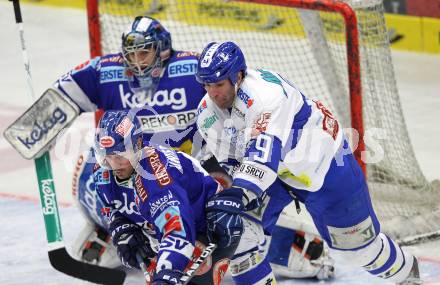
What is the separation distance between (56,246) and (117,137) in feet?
5.36

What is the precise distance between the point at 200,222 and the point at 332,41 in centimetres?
276

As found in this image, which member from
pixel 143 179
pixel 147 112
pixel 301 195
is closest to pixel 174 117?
pixel 147 112

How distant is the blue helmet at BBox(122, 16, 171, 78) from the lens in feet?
19.3

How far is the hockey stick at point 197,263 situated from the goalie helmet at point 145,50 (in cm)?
163

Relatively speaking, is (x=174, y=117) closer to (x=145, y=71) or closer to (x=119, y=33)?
(x=145, y=71)

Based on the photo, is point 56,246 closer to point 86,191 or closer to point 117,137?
point 86,191

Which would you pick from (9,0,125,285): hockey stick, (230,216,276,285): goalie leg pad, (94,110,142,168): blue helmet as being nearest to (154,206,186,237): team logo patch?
(94,110,142,168): blue helmet

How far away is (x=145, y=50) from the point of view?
19.3 ft

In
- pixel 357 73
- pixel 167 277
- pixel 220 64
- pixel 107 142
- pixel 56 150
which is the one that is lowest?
pixel 56 150

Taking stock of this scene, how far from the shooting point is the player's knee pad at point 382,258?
204 inches

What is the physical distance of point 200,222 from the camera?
464cm

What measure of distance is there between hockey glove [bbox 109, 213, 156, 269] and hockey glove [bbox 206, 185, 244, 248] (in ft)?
1.04

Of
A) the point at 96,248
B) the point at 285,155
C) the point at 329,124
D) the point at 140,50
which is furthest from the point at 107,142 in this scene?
the point at 96,248

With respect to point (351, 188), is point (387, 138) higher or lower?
lower
